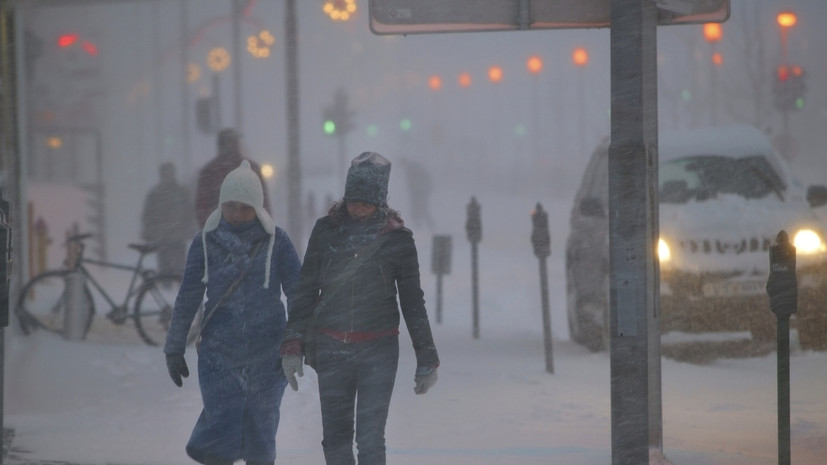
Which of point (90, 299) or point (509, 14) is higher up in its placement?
point (509, 14)

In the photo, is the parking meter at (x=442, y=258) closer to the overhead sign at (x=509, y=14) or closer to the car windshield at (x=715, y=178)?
the car windshield at (x=715, y=178)

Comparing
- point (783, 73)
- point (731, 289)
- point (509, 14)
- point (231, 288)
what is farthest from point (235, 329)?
point (783, 73)

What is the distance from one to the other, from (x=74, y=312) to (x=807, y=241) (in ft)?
22.7

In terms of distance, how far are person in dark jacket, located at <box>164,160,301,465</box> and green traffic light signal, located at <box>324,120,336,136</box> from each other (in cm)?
1677

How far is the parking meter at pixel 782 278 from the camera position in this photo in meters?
5.29

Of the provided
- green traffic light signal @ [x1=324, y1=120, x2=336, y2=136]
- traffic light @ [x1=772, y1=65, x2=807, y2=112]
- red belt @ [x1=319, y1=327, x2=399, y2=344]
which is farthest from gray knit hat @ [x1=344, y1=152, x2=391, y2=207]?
traffic light @ [x1=772, y1=65, x2=807, y2=112]

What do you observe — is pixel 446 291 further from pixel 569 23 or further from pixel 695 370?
pixel 569 23

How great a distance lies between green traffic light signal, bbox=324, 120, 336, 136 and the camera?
22.5 m

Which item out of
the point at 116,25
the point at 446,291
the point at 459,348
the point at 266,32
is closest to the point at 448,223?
the point at 266,32

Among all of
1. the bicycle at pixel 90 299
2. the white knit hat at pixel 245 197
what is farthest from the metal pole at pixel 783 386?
the bicycle at pixel 90 299

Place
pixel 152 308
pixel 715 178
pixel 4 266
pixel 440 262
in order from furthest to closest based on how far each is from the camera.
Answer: pixel 440 262
pixel 152 308
pixel 715 178
pixel 4 266

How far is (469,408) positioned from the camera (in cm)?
842

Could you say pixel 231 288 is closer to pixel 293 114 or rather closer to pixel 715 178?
pixel 715 178

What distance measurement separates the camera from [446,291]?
1772 centimetres
